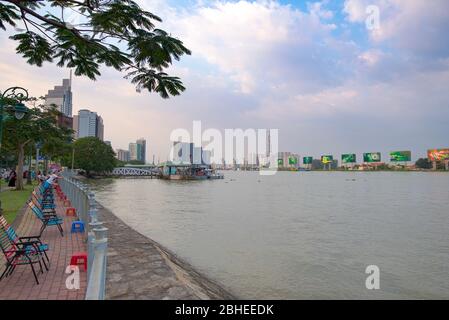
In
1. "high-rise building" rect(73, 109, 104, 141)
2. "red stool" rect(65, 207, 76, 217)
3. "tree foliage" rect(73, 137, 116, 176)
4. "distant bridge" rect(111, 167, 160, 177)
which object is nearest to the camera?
"red stool" rect(65, 207, 76, 217)

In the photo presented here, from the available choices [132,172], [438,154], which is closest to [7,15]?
[132,172]

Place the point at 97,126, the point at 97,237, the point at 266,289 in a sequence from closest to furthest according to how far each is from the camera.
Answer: the point at 97,237 → the point at 266,289 → the point at 97,126

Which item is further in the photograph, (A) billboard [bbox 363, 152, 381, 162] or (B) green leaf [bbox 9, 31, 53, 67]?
(A) billboard [bbox 363, 152, 381, 162]

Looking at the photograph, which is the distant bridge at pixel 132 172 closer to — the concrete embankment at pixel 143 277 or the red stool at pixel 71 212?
the red stool at pixel 71 212

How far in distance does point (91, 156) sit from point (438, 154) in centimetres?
13409

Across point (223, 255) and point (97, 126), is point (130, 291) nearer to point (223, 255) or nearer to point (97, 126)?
point (223, 255)

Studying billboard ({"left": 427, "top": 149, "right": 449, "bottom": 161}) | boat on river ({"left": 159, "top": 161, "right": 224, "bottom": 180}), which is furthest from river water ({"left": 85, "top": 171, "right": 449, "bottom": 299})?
billboard ({"left": 427, "top": 149, "right": 449, "bottom": 161})

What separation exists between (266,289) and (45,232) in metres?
6.51

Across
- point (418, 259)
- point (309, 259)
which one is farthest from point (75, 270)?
point (418, 259)

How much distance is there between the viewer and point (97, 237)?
12.3 ft

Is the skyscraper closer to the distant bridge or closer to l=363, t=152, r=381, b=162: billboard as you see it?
the distant bridge

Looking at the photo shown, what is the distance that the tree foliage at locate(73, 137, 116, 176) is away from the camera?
78438mm

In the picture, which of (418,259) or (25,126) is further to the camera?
(25,126)

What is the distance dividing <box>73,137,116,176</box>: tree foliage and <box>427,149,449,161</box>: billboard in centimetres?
12950
